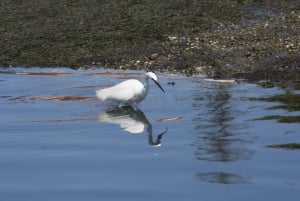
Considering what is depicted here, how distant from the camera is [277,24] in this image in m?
18.8

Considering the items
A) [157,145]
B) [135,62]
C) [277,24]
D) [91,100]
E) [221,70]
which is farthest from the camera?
[277,24]

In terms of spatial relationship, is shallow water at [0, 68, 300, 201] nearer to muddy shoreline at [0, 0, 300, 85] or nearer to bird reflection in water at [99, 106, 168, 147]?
bird reflection in water at [99, 106, 168, 147]

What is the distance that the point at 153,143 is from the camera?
414 inches

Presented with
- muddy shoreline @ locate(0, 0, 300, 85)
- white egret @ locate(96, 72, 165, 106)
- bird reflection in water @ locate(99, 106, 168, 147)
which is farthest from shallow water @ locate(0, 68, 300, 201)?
muddy shoreline @ locate(0, 0, 300, 85)

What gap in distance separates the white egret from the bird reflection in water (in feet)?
0.58

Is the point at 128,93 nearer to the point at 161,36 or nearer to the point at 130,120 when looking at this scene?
the point at 130,120

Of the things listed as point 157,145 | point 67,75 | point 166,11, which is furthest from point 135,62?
point 157,145

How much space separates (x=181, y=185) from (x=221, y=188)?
18.0 inches

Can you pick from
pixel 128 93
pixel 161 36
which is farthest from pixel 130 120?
pixel 161 36

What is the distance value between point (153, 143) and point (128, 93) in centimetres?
228

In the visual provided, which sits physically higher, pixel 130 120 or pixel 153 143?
pixel 130 120

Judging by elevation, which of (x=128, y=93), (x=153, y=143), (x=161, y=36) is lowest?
(x=153, y=143)

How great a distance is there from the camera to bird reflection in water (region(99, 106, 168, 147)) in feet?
36.0

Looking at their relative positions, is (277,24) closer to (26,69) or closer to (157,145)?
(26,69)
